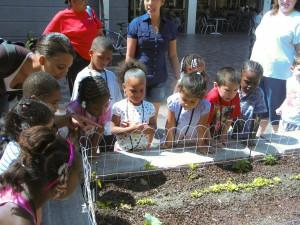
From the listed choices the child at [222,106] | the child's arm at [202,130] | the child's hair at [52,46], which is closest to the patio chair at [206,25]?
the child at [222,106]

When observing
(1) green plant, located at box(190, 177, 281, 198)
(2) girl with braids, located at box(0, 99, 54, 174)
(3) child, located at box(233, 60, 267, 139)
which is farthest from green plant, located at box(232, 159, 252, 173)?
(2) girl with braids, located at box(0, 99, 54, 174)

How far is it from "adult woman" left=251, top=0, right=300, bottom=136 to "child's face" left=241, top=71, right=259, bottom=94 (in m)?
0.62

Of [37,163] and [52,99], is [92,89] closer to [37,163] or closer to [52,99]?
[52,99]

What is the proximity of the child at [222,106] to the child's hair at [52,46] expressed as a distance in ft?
4.28

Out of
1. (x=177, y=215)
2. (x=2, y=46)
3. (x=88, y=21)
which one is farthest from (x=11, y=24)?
(x=177, y=215)

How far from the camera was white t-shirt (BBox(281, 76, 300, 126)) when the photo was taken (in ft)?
13.8

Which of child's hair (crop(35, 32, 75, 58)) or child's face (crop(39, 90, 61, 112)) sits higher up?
child's hair (crop(35, 32, 75, 58))

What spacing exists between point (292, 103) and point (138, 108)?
5.58 feet

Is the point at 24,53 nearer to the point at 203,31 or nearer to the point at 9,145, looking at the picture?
the point at 9,145

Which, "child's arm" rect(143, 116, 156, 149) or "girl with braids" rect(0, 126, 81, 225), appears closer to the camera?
"girl with braids" rect(0, 126, 81, 225)

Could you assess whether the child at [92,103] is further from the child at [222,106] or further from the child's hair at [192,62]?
the child's hair at [192,62]

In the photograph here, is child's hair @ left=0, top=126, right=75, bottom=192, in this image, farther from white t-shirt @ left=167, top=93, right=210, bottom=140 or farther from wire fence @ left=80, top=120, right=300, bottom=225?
white t-shirt @ left=167, top=93, right=210, bottom=140

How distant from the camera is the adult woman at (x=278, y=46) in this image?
4289 millimetres

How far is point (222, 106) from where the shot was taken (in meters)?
3.65
